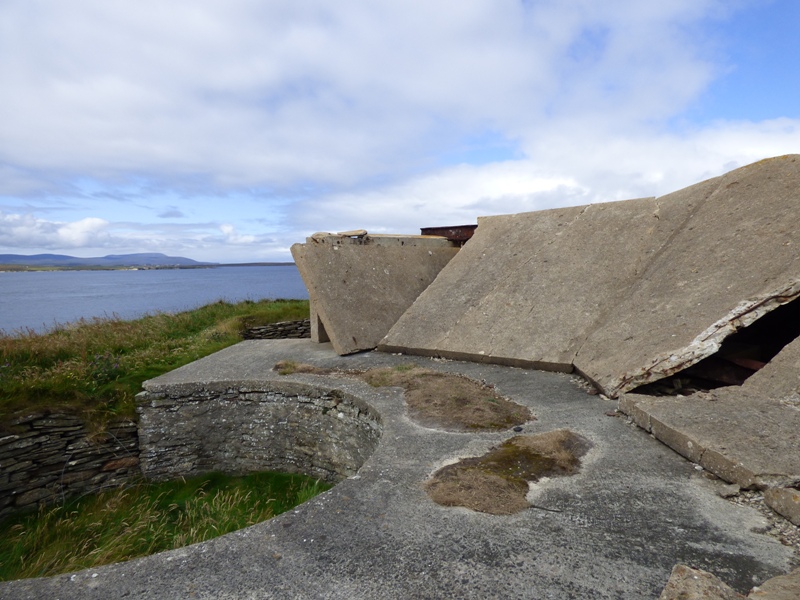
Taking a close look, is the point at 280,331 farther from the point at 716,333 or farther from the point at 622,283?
the point at 716,333

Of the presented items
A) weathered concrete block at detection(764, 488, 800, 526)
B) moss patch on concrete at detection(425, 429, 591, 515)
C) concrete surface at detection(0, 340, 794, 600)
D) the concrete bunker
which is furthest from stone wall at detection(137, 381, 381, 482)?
weathered concrete block at detection(764, 488, 800, 526)

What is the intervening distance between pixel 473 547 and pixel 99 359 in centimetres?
714

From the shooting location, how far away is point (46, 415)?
662cm

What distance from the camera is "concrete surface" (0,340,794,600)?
2.57 m

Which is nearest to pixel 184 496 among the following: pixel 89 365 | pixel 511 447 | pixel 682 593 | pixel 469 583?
pixel 89 365

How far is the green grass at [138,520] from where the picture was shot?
4.98m

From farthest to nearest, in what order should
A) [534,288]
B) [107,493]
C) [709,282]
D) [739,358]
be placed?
[534,288] → [107,493] → [709,282] → [739,358]

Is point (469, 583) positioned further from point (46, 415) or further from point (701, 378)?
point (46, 415)

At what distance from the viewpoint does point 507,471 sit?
386 centimetres

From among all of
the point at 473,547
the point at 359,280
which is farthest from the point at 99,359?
the point at 473,547

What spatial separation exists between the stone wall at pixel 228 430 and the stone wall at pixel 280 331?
3982mm

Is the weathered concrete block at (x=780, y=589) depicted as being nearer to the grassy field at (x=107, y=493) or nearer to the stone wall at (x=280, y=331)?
the grassy field at (x=107, y=493)

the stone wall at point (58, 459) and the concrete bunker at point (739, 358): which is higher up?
the concrete bunker at point (739, 358)

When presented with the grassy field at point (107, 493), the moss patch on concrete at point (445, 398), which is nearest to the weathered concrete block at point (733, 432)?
the moss patch on concrete at point (445, 398)
